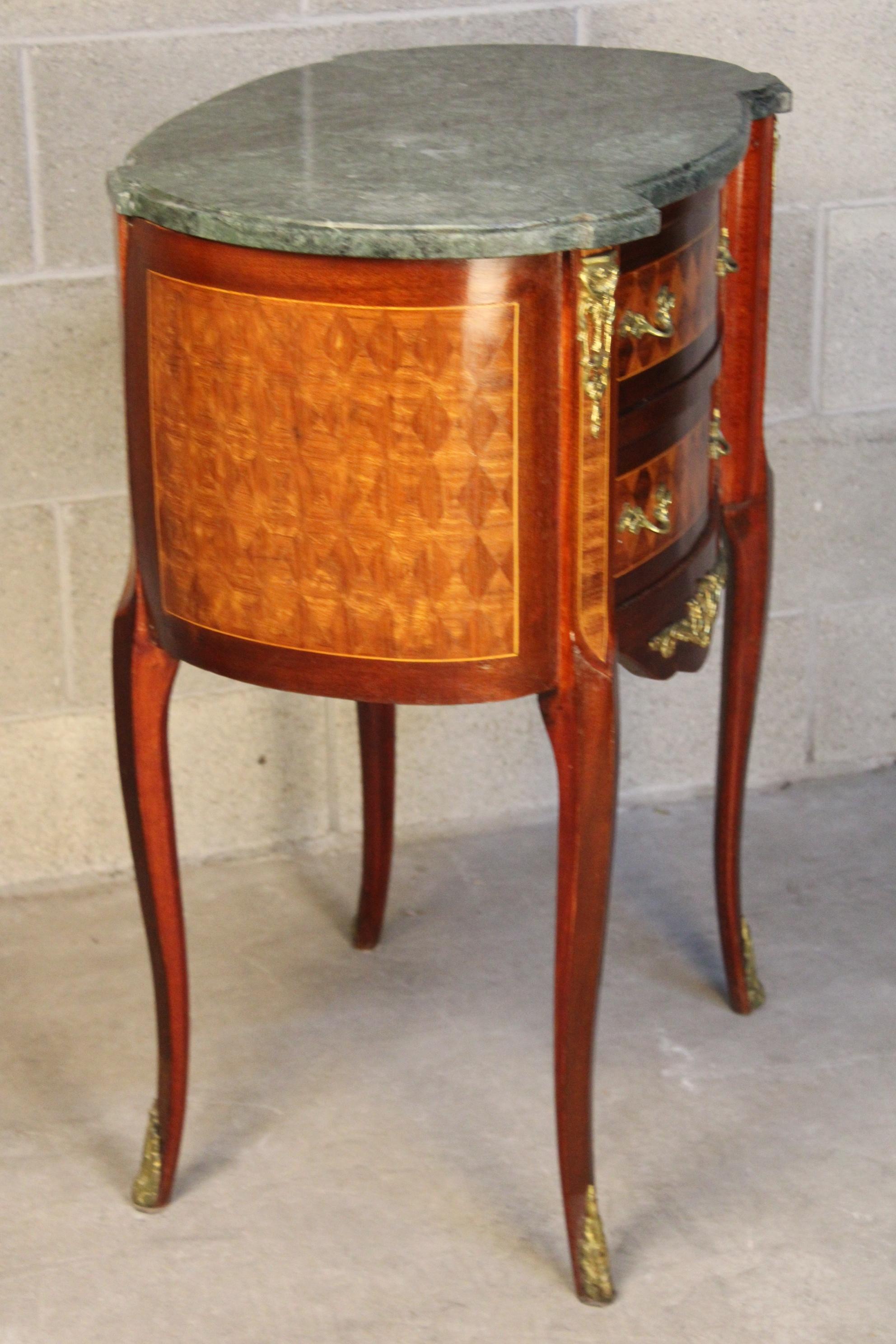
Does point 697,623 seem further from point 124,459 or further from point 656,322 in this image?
point 124,459

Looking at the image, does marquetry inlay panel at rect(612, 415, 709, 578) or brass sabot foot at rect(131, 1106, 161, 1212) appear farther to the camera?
brass sabot foot at rect(131, 1106, 161, 1212)

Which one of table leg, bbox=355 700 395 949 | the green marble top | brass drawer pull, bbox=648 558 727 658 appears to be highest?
the green marble top

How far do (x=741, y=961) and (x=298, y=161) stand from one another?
3.35 feet

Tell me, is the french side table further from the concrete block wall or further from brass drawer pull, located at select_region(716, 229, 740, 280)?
the concrete block wall

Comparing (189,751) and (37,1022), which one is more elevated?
(189,751)

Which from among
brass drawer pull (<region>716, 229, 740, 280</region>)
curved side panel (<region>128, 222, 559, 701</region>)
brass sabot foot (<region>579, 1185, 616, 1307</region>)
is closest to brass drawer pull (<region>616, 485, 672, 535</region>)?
curved side panel (<region>128, 222, 559, 701</region>)

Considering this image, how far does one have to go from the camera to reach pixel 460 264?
1290 millimetres

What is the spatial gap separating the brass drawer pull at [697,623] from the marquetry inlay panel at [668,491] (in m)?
0.07

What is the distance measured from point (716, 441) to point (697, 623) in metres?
0.18

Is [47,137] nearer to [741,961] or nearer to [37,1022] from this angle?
[37,1022]

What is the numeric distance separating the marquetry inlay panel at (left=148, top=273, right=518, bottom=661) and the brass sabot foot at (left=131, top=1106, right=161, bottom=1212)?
55 cm

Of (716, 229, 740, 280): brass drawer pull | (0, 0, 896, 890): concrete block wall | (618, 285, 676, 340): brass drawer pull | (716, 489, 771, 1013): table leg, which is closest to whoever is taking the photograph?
(618, 285, 676, 340): brass drawer pull

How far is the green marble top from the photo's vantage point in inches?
50.4

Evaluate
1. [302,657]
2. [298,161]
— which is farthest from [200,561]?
[298,161]
